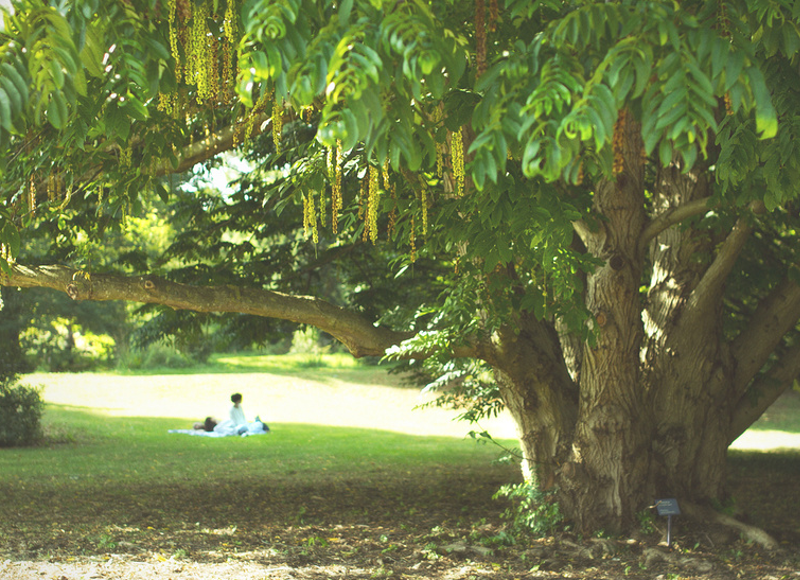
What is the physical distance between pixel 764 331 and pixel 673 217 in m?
1.73

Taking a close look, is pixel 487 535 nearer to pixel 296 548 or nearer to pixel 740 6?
pixel 296 548

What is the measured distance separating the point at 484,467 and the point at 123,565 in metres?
6.69

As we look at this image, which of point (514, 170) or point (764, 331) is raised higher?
point (514, 170)

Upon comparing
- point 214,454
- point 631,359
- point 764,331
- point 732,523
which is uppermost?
point 764,331

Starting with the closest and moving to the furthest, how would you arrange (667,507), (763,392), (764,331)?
(667,507) < (764,331) < (763,392)

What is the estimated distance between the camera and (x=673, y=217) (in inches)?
197

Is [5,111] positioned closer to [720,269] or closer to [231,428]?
[720,269]

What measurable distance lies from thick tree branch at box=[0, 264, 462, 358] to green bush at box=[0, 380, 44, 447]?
24.3 feet

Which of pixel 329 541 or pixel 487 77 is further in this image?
pixel 329 541

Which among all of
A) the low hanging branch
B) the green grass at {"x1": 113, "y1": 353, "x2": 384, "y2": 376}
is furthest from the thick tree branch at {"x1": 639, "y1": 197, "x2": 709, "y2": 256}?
the green grass at {"x1": 113, "y1": 353, "x2": 384, "y2": 376}

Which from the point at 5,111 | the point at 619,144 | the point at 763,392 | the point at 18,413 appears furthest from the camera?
the point at 18,413

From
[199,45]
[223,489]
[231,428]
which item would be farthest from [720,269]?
[231,428]

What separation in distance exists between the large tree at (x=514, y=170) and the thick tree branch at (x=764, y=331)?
0.07ft

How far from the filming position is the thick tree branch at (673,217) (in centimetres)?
477
